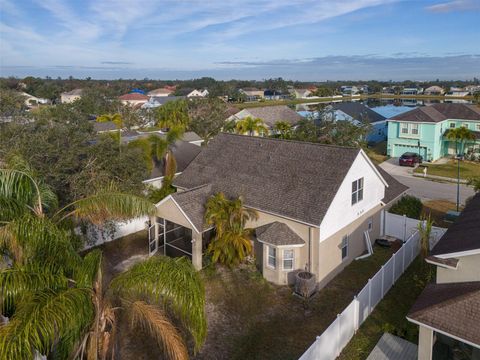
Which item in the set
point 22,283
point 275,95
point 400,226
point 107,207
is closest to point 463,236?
point 107,207

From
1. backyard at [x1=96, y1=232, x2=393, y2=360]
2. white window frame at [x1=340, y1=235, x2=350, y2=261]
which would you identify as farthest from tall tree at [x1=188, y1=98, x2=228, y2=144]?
backyard at [x1=96, y1=232, x2=393, y2=360]

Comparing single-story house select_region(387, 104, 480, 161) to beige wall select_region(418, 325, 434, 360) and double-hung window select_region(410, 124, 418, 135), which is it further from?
beige wall select_region(418, 325, 434, 360)

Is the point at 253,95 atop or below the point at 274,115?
atop

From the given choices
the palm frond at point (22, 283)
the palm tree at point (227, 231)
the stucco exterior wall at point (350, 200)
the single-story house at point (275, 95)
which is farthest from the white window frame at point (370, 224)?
the single-story house at point (275, 95)

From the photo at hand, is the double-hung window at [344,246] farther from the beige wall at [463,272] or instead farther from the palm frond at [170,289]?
the palm frond at [170,289]

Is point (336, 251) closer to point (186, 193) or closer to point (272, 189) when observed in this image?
point (272, 189)

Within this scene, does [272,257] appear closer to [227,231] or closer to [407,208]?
[227,231]

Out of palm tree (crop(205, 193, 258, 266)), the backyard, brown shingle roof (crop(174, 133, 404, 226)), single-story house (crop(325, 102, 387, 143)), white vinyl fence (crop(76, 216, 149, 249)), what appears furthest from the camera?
single-story house (crop(325, 102, 387, 143))
